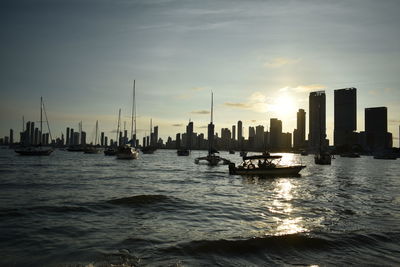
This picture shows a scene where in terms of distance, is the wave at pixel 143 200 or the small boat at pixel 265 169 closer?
the wave at pixel 143 200

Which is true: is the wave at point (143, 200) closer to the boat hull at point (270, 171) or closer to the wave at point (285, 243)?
the wave at point (285, 243)

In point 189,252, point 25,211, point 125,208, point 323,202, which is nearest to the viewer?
point 189,252

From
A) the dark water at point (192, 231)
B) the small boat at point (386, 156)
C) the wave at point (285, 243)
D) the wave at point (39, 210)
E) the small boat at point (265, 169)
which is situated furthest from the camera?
the small boat at point (386, 156)

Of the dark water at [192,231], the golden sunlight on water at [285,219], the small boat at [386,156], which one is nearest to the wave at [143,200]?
the dark water at [192,231]

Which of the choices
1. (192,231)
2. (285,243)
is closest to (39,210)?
(192,231)

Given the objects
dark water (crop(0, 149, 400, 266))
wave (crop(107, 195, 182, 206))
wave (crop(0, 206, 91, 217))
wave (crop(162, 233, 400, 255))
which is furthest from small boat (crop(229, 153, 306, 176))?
wave (crop(162, 233, 400, 255))

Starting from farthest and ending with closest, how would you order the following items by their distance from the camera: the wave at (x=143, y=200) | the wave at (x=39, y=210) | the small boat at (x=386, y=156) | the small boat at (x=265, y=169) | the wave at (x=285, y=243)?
the small boat at (x=386, y=156)
the small boat at (x=265, y=169)
the wave at (x=143, y=200)
the wave at (x=39, y=210)
the wave at (x=285, y=243)

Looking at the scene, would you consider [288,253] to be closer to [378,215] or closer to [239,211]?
[239,211]

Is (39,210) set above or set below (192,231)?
below

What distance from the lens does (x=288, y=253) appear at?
1229cm

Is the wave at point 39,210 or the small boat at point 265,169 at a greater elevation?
the small boat at point 265,169

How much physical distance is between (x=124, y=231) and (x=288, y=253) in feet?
26.7

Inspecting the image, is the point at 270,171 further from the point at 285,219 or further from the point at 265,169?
the point at 285,219

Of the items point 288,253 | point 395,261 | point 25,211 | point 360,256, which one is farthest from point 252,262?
point 25,211
